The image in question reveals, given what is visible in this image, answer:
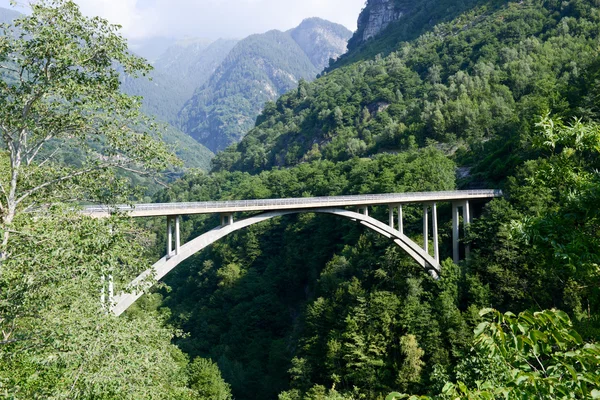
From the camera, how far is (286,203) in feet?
74.2

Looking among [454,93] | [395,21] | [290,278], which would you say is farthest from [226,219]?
[395,21]

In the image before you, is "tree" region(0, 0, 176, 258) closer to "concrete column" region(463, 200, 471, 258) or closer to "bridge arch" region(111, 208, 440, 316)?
"bridge arch" region(111, 208, 440, 316)

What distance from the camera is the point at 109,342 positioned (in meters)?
6.71

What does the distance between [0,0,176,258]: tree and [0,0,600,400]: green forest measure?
0.13 ft

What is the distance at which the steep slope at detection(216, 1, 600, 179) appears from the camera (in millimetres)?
44219

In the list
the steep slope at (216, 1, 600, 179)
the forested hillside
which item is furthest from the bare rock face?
the forested hillside

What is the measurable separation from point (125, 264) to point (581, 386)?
655 cm

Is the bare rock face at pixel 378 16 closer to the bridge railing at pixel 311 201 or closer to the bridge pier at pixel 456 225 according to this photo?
the bridge pier at pixel 456 225

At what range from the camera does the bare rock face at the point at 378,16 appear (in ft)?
413

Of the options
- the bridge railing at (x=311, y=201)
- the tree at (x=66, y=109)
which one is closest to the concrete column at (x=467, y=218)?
the bridge railing at (x=311, y=201)

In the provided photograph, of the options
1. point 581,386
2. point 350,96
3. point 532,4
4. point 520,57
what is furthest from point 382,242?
point 532,4

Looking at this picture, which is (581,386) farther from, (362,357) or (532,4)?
(532,4)

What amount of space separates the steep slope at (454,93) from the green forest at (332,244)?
362 mm

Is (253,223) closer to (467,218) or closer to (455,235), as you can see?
(455,235)
